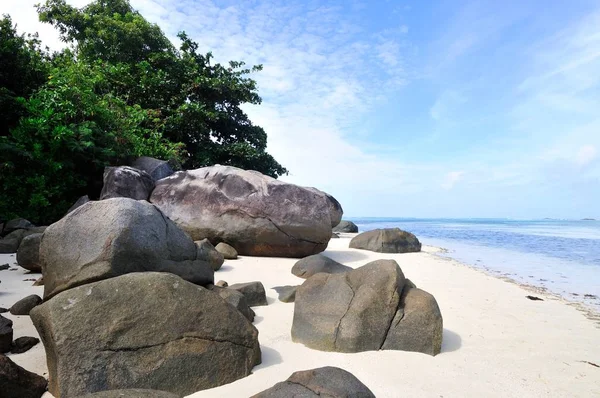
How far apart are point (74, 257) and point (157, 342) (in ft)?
5.12

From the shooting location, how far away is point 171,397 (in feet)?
6.35

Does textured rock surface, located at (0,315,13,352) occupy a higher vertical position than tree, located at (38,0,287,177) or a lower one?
lower

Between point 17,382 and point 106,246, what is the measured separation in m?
1.41

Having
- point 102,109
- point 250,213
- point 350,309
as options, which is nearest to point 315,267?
point 250,213

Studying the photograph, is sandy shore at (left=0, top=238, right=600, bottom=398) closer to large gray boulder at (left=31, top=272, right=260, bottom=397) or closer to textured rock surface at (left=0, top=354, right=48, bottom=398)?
large gray boulder at (left=31, top=272, right=260, bottom=397)

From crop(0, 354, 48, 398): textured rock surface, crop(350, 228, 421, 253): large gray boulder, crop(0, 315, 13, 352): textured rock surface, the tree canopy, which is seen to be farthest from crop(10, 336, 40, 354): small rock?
crop(350, 228, 421, 253): large gray boulder

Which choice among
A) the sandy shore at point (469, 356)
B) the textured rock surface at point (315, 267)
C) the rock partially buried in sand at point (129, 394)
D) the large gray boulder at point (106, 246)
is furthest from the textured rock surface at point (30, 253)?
the rock partially buried in sand at point (129, 394)

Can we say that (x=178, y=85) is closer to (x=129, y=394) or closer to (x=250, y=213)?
(x=250, y=213)

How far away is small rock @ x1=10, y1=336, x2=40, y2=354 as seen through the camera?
3.03 metres

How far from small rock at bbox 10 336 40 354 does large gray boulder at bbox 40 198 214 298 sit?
47 cm

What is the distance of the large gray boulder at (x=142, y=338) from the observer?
2.40m

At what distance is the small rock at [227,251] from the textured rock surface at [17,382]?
5.39 meters

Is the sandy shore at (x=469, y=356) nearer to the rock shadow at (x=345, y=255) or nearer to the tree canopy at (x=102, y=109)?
the rock shadow at (x=345, y=255)

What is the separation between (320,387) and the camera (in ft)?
7.19
